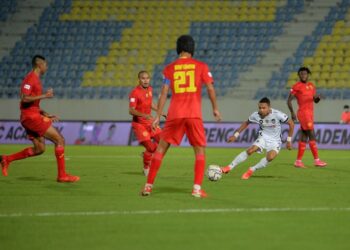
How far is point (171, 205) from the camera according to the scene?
10.1 meters

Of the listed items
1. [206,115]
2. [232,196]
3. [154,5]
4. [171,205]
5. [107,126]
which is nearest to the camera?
[171,205]

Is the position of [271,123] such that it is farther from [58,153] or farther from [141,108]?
[58,153]

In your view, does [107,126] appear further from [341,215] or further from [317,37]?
[341,215]

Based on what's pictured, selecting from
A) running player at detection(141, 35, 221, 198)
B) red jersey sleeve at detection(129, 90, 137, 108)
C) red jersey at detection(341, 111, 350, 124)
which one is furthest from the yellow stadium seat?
running player at detection(141, 35, 221, 198)

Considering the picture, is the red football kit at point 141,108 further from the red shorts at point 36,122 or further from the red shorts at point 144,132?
the red shorts at point 36,122

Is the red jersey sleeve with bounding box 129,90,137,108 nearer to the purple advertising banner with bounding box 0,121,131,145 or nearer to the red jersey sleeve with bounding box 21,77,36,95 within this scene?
the red jersey sleeve with bounding box 21,77,36,95

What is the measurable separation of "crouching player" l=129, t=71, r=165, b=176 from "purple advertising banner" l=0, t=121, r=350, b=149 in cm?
1374

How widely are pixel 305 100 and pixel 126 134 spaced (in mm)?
12971

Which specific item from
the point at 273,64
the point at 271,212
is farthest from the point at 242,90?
the point at 271,212

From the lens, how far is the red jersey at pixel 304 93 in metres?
19.6

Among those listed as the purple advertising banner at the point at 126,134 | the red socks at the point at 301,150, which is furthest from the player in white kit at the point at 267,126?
the purple advertising banner at the point at 126,134

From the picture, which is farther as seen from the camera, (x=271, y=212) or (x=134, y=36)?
(x=134, y=36)

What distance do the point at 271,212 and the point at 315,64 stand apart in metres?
26.2

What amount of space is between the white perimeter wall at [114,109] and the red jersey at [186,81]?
22447 mm
